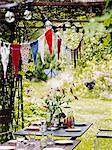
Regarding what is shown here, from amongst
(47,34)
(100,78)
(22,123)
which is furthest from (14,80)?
(100,78)

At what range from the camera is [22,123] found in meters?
6.26

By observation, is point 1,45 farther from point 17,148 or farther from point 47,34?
point 17,148

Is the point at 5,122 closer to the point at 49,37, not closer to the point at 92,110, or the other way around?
the point at 49,37

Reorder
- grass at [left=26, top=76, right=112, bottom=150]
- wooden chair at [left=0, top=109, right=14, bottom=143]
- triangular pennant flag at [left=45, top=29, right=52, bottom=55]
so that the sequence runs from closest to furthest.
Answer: triangular pennant flag at [left=45, top=29, right=52, bottom=55] < wooden chair at [left=0, top=109, right=14, bottom=143] < grass at [left=26, top=76, right=112, bottom=150]

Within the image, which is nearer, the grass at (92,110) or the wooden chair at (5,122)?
the wooden chair at (5,122)

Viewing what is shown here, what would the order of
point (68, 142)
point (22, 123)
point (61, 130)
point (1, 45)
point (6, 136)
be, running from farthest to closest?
point (22, 123)
point (6, 136)
point (61, 130)
point (1, 45)
point (68, 142)

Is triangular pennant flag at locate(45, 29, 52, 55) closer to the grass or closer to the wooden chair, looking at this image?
the wooden chair

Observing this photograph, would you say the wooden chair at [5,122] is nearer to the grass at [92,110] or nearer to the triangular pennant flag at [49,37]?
the triangular pennant flag at [49,37]

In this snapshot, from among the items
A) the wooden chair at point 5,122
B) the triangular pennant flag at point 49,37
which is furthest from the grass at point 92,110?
the triangular pennant flag at point 49,37

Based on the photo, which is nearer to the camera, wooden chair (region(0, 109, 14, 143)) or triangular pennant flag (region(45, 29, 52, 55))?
triangular pennant flag (region(45, 29, 52, 55))

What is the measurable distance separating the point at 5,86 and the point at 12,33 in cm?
71

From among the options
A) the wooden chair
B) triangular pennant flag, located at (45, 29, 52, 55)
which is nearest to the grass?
the wooden chair

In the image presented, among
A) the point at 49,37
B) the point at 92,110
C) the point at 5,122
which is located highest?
the point at 49,37

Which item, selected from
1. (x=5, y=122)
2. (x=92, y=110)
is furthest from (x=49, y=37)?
(x=92, y=110)
